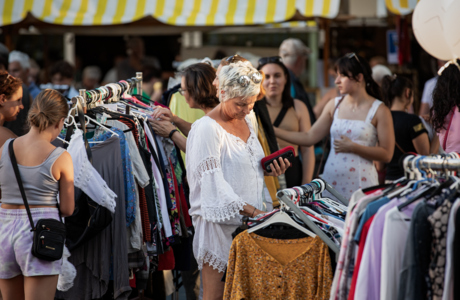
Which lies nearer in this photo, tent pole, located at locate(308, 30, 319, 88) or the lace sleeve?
the lace sleeve

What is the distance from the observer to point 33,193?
9.68 feet

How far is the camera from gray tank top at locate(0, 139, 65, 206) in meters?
2.93

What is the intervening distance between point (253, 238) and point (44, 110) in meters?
1.28

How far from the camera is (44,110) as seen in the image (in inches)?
116

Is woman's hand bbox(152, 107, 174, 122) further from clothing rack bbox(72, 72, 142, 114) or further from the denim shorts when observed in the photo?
the denim shorts

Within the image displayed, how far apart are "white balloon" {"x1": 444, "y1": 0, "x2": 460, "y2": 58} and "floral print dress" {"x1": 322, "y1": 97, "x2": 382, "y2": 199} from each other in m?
0.64

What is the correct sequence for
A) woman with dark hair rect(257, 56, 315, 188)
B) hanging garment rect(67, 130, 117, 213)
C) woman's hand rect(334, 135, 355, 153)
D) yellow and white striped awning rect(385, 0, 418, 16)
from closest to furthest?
1. hanging garment rect(67, 130, 117, 213)
2. woman's hand rect(334, 135, 355, 153)
3. woman with dark hair rect(257, 56, 315, 188)
4. yellow and white striped awning rect(385, 0, 418, 16)

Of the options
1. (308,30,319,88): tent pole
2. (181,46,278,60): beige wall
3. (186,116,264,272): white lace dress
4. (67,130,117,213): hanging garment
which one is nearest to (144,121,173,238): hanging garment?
(67,130,117,213): hanging garment

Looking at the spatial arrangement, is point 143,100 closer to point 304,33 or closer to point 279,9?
point 279,9

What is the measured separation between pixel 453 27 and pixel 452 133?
0.76 m

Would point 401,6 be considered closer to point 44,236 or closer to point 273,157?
point 273,157

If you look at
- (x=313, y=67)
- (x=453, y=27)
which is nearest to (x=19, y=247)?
(x=453, y=27)

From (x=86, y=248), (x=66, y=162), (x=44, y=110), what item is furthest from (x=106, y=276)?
(x=44, y=110)

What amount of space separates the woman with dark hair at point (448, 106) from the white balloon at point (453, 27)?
0.63ft
